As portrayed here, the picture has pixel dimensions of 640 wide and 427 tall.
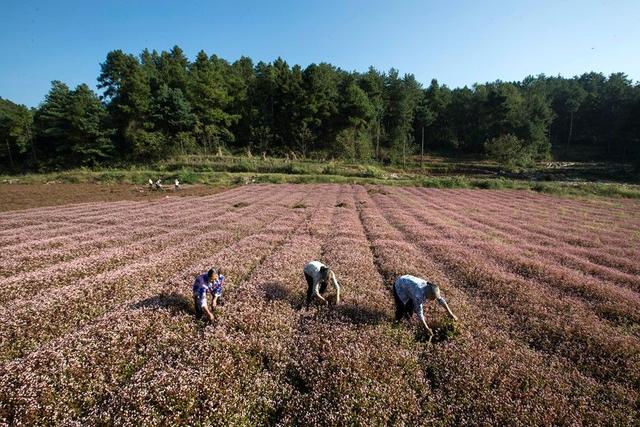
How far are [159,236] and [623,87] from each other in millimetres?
184167

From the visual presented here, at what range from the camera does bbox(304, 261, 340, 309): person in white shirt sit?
10.3 m

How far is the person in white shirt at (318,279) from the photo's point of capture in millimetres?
10320

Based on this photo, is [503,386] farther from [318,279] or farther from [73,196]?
[73,196]

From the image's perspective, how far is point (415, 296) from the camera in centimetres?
892

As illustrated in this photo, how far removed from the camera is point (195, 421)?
615 cm

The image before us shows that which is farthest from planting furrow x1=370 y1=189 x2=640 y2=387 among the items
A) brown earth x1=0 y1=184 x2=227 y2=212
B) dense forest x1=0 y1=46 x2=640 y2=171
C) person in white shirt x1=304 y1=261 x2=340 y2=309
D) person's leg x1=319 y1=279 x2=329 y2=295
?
dense forest x1=0 y1=46 x2=640 y2=171

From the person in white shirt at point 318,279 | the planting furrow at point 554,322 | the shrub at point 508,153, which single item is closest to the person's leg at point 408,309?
the person in white shirt at point 318,279

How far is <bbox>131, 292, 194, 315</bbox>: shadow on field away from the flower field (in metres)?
0.08

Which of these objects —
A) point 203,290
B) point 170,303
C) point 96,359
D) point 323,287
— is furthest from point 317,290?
point 96,359

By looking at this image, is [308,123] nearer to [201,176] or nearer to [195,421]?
[201,176]

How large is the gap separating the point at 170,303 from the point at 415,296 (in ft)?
25.1

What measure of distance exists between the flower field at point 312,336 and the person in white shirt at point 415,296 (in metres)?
0.51

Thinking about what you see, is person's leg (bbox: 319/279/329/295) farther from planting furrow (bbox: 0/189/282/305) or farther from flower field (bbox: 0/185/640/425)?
planting furrow (bbox: 0/189/282/305)

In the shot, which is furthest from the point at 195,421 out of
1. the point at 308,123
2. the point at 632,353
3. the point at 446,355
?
the point at 308,123
